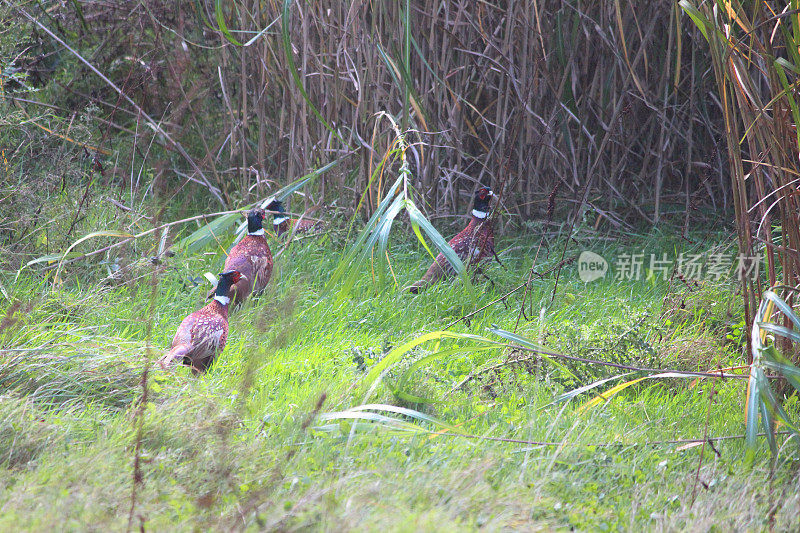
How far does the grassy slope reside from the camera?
1.79 meters

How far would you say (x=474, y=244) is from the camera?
381 centimetres

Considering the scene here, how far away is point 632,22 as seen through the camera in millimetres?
4316

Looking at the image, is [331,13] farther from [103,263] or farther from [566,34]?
[103,263]

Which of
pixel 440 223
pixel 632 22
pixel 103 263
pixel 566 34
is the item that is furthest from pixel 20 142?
pixel 632 22

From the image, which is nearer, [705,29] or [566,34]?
[705,29]

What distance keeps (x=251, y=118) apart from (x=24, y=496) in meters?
3.66

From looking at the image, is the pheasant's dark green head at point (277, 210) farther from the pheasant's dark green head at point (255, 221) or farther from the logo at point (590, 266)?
the logo at point (590, 266)

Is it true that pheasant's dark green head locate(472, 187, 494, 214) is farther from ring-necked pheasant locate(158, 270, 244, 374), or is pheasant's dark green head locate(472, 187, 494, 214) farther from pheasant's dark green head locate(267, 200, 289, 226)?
ring-necked pheasant locate(158, 270, 244, 374)

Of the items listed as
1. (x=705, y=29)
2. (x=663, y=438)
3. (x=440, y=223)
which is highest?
(x=705, y=29)

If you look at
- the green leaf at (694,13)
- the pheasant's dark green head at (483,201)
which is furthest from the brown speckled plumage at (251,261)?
the green leaf at (694,13)

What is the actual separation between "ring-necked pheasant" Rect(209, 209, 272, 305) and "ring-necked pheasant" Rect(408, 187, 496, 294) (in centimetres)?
68

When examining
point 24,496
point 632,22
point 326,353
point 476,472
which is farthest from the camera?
point 632,22

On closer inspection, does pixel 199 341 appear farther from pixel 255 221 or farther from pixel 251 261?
pixel 255 221

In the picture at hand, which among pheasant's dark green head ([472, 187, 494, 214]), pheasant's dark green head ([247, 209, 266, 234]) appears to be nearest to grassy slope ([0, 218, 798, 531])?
pheasant's dark green head ([247, 209, 266, 234])
